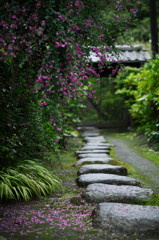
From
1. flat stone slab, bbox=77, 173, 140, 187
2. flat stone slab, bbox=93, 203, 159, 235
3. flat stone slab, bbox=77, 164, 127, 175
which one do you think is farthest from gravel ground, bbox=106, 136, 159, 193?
flat stone slab, bbox=93, 203, 159, 235

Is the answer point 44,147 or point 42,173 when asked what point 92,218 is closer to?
point 42,173

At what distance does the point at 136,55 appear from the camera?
11211mm

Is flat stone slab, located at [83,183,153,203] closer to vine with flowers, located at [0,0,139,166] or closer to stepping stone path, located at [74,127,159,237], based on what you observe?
stepping stone path, located at [74,127,159,237]

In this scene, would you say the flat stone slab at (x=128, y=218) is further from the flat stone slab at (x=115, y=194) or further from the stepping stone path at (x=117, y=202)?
the flat stone slab at (x=115, y=194)

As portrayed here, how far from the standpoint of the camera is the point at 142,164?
5.66 m

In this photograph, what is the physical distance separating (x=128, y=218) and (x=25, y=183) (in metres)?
1.47

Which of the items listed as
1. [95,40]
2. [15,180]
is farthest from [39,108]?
[95,40]

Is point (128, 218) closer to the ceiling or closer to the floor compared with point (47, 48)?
closer to the floor

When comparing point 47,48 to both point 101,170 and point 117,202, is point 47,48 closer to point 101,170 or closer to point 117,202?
point 117,202

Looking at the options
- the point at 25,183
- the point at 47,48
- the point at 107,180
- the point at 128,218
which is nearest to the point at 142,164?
the point at 107,180

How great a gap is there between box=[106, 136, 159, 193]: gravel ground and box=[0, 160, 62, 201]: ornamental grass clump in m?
1.29

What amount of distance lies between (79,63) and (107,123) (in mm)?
10479

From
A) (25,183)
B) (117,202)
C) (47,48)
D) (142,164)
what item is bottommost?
(142,164)

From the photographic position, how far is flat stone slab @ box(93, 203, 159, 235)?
2.47 meters
